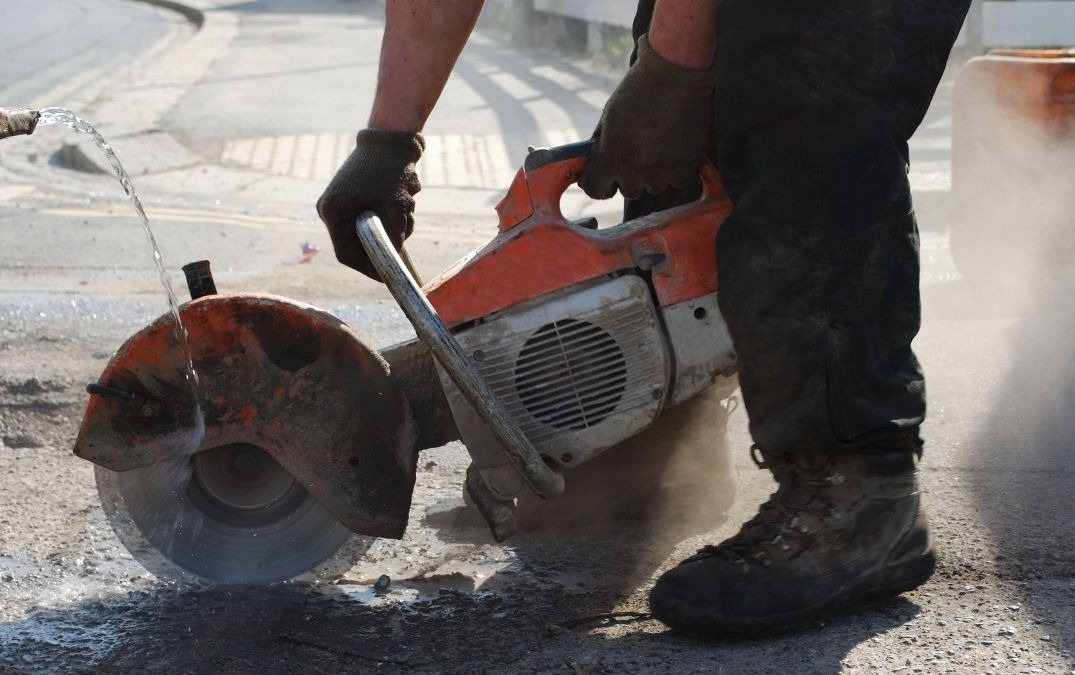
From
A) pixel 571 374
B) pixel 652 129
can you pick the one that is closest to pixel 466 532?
pixel 571 374

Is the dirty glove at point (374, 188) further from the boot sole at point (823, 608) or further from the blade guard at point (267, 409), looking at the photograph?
the boot sole at point (823, 608)

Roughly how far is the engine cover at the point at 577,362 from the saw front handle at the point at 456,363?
4.8 inches

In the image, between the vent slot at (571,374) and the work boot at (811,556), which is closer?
the work boot at (811,556)

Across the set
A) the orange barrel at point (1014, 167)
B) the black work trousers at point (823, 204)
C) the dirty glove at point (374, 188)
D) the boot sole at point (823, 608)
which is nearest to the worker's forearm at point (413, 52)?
the dirty glove at point (374, 188)

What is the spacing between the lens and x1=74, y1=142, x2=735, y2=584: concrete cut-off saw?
2207 mm

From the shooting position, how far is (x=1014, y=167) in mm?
4188

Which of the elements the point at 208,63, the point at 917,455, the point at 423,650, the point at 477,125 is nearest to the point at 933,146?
the point at 477,125

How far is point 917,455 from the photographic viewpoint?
221cm

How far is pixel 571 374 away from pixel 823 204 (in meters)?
0.50

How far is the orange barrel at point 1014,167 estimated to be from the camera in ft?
13.3

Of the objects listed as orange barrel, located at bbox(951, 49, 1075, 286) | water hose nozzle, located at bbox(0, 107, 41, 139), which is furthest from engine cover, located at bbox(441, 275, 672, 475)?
orange barrel, located at bbox(951, 49, 1075, 286)

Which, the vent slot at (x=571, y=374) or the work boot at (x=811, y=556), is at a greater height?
the vent slot at (x=571, y=374)

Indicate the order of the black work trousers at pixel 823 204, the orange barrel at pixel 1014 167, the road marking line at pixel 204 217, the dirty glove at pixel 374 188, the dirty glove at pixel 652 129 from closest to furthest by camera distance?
1. the black work trousers at pixel 823 204
2. the dirty glove at pixel 652 129
3. the dirty glove at pixel 374 188
4. the orange barrel at pixel 1014 167
5. the road marking line at pixel 204 217

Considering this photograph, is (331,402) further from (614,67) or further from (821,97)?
(614,67)
